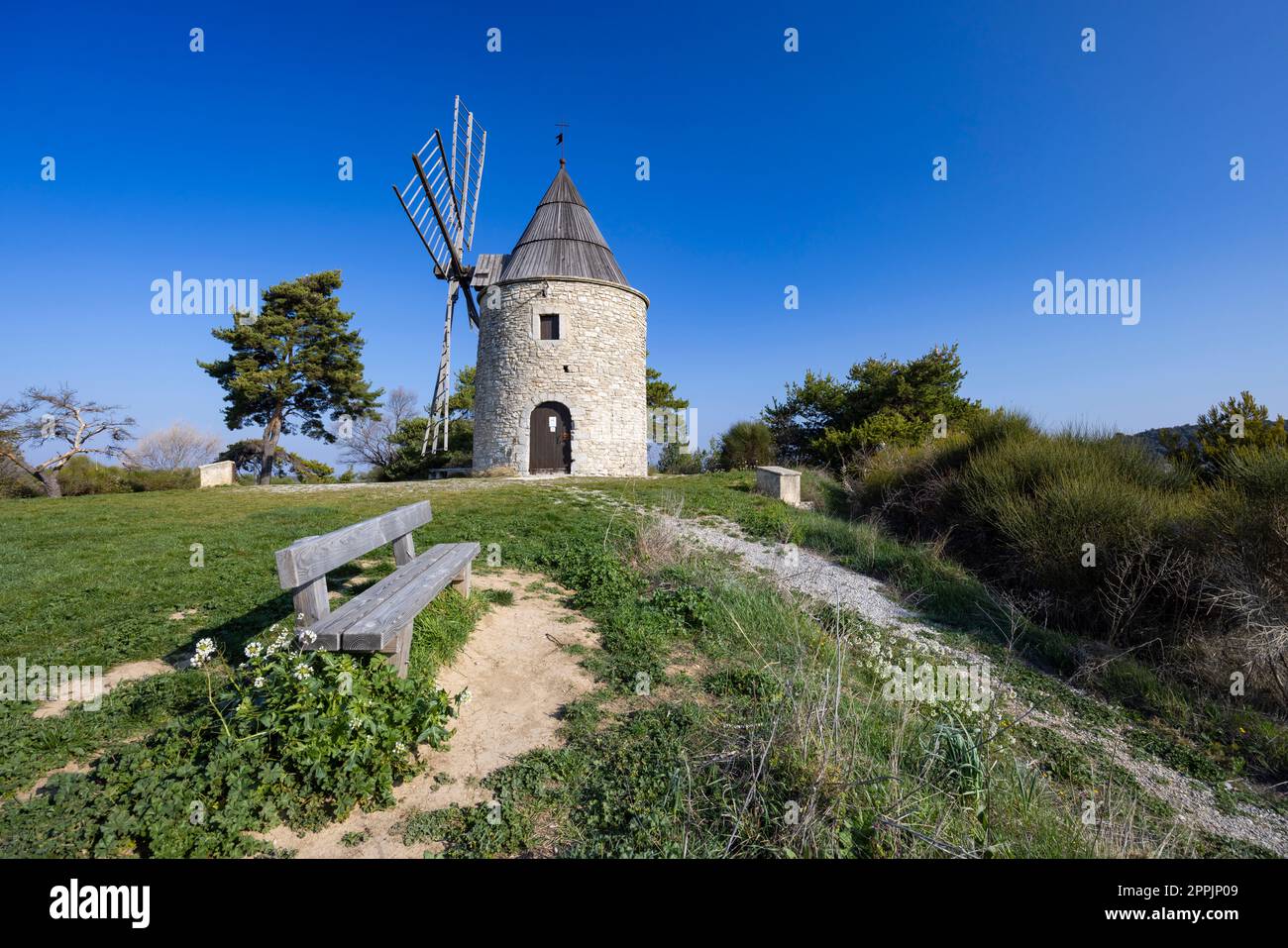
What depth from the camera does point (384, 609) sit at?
3.05m

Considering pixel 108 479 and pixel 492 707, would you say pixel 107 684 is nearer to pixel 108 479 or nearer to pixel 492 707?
pixel 492 707

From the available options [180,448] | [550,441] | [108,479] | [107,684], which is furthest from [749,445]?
[180,448]

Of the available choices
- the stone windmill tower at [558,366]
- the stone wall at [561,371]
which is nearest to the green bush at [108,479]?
the stone wall at [561,371]

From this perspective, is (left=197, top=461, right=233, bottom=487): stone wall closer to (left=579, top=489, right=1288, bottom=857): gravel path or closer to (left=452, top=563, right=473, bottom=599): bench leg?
(left=579, top=489, right=1288, bottom=857): gravel path

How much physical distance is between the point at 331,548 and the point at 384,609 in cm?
58

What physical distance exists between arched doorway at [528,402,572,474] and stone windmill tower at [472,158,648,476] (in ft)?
0.11

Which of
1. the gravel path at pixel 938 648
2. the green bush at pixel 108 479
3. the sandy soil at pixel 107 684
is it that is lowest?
the gravel path at pixel 938 648

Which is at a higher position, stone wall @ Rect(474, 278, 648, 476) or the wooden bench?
stone wall @ Rect(474, 278, 648, 476)

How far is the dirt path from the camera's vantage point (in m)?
2.24

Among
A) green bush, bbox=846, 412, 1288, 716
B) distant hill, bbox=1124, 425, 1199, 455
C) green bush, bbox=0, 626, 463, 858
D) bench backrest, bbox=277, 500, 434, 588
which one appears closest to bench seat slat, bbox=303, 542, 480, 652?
green bush, bbox=0, 626, 463, 858

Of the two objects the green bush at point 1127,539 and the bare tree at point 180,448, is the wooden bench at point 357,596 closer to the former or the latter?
the green bush at point 1127,539

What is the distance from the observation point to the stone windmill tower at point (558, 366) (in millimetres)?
16922

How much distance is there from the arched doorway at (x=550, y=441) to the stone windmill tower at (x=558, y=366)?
0.03m
